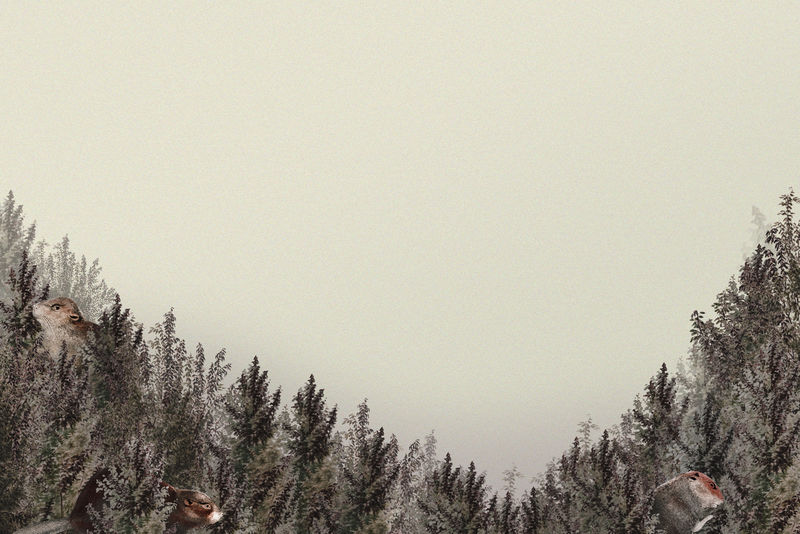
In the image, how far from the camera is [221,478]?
573 inches

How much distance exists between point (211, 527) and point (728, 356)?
57.1 feet

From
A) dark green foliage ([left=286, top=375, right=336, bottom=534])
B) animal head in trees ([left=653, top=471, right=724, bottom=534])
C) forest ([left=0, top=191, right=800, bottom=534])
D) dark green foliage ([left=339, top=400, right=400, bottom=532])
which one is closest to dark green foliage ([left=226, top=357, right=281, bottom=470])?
forest ([left=0, top=191, right=800, bottom=534])

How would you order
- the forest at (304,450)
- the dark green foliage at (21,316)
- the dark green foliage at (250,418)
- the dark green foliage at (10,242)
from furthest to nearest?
1. the dark green foliage at (10,242)
2. the dark green foliage at (21,316)
3. the dark green foliage at (250,418)
4. the forest at (304,450)

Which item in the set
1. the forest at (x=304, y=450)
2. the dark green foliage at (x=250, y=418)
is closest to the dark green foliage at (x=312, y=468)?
the forest at (x=304, y=450)

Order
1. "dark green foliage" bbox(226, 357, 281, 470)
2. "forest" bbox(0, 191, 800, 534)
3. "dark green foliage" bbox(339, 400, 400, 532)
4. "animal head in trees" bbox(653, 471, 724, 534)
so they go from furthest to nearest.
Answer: "dark green foliage" bbox(339, 400, 400, 532), "dark green foliage" bbox(226, 357, 281, 470), "animal head in trees" bbox(653, 471, 724, 534), "forest" bbox(0, 191, 800, 534)

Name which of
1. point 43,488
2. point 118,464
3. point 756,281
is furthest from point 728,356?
point 43,488

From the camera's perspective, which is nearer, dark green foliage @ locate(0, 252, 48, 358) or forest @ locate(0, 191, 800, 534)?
forest @ locate(0, 191, 800, 534)

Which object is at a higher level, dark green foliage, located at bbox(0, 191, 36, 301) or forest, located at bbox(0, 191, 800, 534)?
dark green foliage, located at bbox(0, 191, 36, 301)

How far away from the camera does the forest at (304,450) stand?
1448cm

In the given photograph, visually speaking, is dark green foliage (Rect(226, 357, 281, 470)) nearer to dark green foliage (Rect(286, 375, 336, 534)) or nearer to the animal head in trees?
dark green foliage (Rect(286, 375, 336, 534))

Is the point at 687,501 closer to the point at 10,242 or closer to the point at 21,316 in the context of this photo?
the point at 21,316

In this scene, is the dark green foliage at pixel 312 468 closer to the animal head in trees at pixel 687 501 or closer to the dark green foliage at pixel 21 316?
the dark green foliage at pixel 21 316

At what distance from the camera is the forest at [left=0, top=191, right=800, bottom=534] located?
47.5 ft

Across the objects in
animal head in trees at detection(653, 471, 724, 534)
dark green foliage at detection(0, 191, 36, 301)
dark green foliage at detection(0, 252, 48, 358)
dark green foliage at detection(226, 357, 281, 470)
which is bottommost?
animal head in trees at detection(653, 471, 724, 534)
